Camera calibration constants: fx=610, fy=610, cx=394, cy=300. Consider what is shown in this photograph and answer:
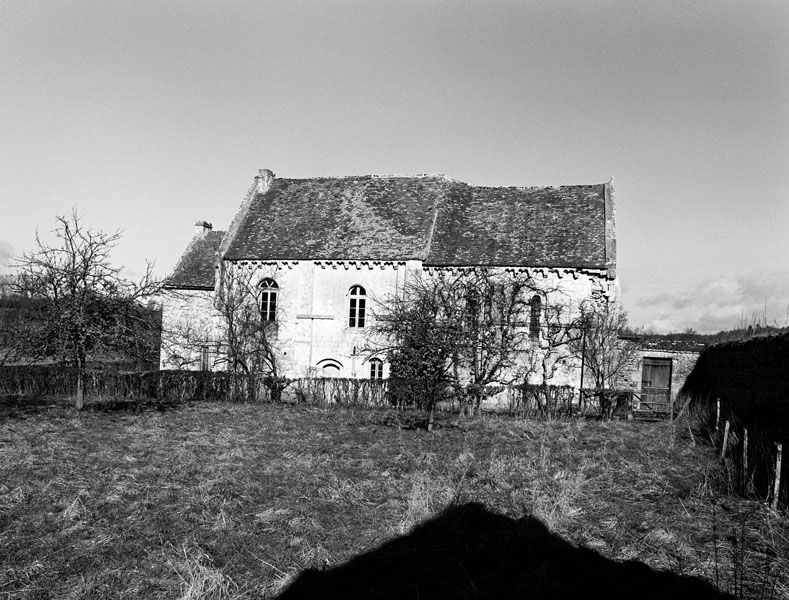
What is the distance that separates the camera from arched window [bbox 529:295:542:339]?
922 inches

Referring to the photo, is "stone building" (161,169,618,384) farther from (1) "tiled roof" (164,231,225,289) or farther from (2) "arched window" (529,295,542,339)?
(2) "arched window" (529,295,542,339)

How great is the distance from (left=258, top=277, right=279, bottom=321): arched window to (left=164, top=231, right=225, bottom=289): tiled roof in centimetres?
285

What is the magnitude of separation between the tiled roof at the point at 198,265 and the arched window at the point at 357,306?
22.1ft

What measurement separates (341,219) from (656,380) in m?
15.1

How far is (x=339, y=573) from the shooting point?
603 centimetres

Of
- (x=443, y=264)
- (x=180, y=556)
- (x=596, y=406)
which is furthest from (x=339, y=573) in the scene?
(x=443, y=264)

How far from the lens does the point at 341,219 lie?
26.6 m

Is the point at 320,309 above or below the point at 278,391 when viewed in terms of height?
above

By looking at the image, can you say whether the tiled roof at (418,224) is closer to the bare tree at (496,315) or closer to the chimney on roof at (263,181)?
the chimney on roof at (263,181)

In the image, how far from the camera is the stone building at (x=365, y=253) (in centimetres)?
2369

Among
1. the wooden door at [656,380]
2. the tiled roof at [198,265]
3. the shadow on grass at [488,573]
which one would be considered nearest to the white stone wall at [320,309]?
the tiled roof at [198,265]

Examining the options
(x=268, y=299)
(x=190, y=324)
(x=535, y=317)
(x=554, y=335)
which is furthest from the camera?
(x=190, y=324)

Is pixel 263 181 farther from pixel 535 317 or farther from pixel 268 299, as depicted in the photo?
pixel 535 317

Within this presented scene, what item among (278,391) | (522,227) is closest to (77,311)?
(278,391)
